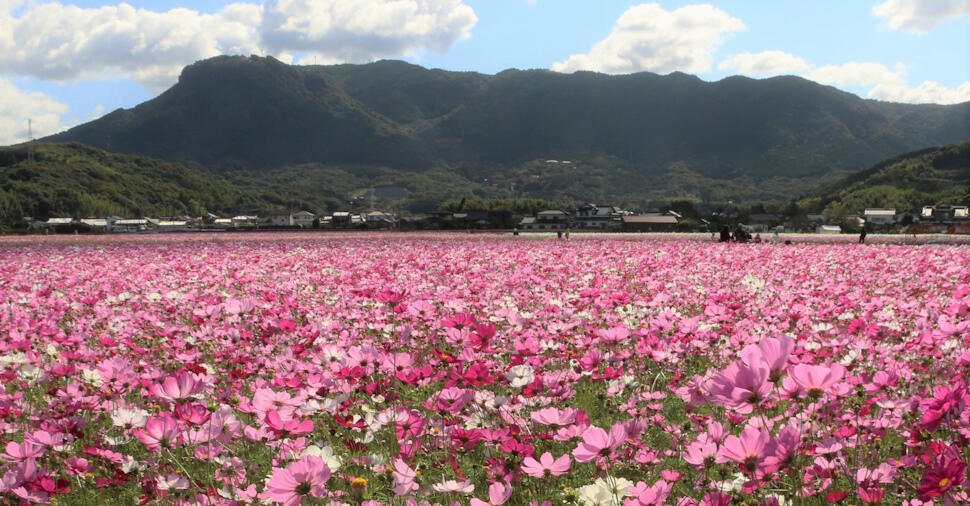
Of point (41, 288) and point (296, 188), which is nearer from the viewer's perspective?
point (41, 288)

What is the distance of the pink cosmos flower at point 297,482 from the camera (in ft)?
5.39

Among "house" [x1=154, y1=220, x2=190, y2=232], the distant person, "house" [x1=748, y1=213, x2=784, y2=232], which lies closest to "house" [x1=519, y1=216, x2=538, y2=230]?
"house" [x1=748, y1=213, x2=784, y2=232]

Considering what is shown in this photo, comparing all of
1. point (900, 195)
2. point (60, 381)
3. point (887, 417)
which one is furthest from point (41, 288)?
point (900, 195)

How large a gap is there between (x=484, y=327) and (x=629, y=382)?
0.84 m

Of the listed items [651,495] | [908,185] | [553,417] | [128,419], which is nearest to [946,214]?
[908,185]

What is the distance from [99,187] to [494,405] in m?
135

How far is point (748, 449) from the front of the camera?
5.42 feet

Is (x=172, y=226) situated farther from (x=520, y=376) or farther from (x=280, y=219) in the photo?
(x=520, y=376)

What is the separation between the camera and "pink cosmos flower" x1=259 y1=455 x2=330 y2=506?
164cm

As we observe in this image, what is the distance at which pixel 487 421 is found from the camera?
9.30ft

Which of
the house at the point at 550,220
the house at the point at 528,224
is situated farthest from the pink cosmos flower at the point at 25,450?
the house at the point at 550,220

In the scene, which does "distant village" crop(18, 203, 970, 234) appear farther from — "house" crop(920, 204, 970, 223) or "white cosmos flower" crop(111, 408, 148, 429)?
"white cosmos flower" crop(111, 408, 148, 429)

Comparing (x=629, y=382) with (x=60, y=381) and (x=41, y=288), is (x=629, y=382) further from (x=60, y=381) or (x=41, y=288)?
(x=41, y=288)

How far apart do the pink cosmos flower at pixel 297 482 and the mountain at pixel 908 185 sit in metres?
114
